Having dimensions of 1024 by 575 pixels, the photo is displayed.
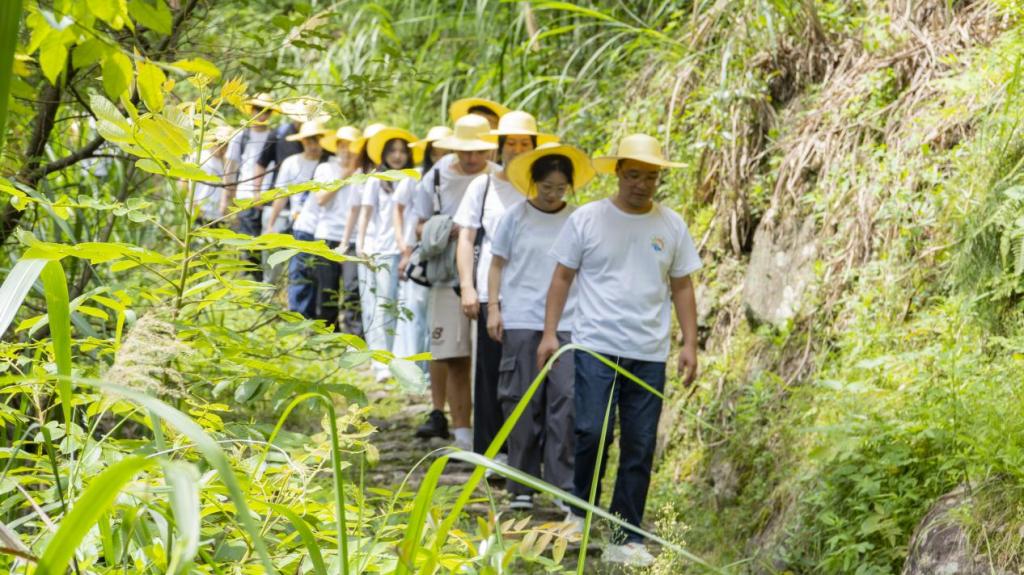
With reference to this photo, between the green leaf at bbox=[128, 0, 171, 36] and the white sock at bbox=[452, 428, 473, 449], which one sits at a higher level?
the green leaf at bbox=[128, 0, 171, 36]

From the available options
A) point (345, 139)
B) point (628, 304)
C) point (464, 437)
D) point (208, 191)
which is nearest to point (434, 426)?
point (464, 437)

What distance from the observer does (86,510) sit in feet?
5.07

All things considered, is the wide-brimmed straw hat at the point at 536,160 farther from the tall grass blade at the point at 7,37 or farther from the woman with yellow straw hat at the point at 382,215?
the tall grass blade at the point at 7,37

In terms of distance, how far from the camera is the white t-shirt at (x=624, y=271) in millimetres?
6535

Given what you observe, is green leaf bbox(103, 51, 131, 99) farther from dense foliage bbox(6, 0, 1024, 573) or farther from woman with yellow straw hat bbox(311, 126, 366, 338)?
Answer: woman with yellow straw hat bbox(311, 126, 366, 338)

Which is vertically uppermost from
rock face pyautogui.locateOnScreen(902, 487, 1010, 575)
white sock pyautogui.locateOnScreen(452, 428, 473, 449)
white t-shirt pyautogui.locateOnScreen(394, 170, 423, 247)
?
white t-shirt pyautogui.locateOnScreen(394, 170, 423, 247)

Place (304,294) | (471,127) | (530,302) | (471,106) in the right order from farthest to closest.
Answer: (304,294), (471,106), (471,127), (530,302)

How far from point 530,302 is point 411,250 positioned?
2.39 m

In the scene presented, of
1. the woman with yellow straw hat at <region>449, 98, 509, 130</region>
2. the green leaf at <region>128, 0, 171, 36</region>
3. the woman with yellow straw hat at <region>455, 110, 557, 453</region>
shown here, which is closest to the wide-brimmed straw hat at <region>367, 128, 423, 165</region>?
the woman with yellow straw hat at <region>449, 98, 509, 130</region>

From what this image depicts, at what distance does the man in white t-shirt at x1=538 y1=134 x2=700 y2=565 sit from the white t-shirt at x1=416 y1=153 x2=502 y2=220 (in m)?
2.04

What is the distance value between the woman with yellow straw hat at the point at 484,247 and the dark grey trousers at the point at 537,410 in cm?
37

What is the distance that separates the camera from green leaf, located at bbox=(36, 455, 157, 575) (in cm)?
153

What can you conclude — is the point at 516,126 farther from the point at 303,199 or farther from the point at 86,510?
the point at 86,510

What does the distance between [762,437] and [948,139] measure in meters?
1.95
